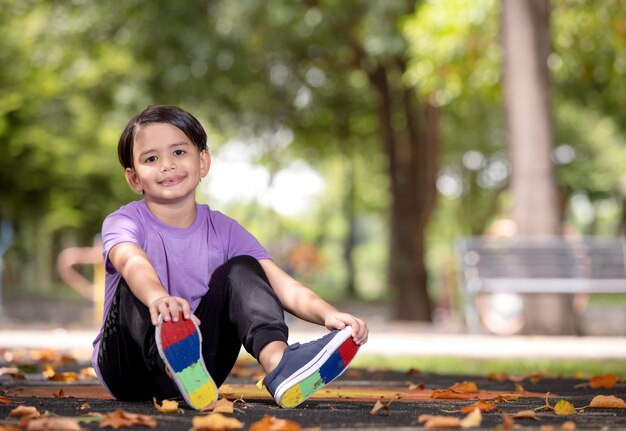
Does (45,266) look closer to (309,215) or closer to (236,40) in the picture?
(236,40)

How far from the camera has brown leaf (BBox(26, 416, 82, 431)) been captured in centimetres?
333

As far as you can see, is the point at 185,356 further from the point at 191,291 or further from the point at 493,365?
the point at 493,365

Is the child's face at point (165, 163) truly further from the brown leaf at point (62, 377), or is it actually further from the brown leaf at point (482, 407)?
the brown leaf at point (62, 377)

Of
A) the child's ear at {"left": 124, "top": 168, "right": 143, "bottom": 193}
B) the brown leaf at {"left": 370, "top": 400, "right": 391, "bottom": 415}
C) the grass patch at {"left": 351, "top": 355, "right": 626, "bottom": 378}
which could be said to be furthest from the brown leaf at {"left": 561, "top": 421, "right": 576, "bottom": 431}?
the grass patch at {"left": 351, "top": 355, "right": 626, "bottom": 378}

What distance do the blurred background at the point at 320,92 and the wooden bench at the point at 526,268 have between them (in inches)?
8.7

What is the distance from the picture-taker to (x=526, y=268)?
13000mm

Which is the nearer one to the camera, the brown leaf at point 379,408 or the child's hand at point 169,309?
the child's hand at point 169,309

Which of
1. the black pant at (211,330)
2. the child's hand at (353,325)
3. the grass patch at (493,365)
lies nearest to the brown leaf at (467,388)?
the black pant at (211,330)

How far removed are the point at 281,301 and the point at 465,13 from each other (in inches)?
436

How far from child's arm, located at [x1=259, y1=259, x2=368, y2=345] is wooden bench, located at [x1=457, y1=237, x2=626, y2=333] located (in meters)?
8.71

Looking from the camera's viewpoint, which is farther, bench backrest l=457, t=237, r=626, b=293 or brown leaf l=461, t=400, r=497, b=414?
bench backrest l=457, t=237, r=626, b=293

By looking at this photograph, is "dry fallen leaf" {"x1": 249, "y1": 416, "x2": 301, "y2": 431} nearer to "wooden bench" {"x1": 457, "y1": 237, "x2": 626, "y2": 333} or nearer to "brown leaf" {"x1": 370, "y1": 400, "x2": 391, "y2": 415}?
"brown leaf" {"x1": 370, "y1": 400, "x2": 391, "y2": 415}

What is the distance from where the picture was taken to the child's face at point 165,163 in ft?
14.4

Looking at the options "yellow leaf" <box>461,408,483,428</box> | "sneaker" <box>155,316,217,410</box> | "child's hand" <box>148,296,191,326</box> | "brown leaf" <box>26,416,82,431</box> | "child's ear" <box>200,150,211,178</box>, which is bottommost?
"yellow leaf" <box>461,408,483,428</box>
